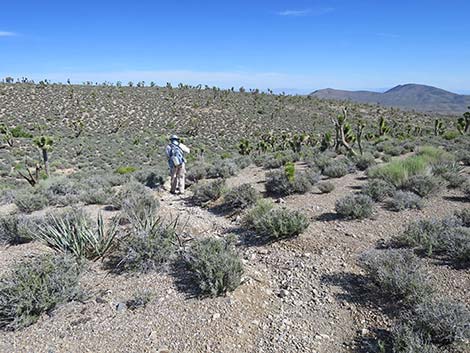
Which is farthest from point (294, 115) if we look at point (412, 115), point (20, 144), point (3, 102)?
point (3, 102)

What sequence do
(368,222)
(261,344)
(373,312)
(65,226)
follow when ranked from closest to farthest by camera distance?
(261,344) < (373,312) < (65,226) < (368,222)

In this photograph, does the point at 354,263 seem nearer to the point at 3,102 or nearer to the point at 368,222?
the point at 368,222

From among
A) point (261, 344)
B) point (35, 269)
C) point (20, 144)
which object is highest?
point (35, 269)

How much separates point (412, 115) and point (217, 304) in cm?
6625

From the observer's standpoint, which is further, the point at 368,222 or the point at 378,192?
the point at 378,192

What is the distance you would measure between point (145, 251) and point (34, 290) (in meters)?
1.60

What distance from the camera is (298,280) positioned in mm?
5129

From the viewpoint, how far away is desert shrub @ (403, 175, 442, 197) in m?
8.23

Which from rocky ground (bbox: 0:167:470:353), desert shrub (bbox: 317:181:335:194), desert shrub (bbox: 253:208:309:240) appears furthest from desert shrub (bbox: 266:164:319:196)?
rocky ground (bbox: 0:167:470:353)

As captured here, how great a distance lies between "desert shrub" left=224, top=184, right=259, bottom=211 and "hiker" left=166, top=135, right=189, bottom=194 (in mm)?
2169

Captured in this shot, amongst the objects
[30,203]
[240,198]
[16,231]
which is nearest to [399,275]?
[240,198]

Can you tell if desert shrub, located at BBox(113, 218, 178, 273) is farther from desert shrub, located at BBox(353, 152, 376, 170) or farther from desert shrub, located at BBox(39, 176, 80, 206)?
desert shrub, located at BBox(353, 152, 376, 170)

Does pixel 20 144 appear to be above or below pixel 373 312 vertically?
below

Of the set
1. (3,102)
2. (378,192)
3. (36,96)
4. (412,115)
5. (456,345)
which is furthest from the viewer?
(412,115)
